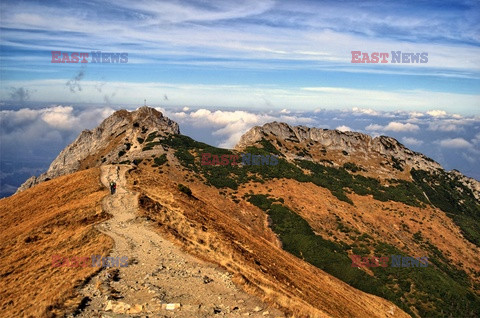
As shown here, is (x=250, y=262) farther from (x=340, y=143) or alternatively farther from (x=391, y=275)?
(x=340, y=143)

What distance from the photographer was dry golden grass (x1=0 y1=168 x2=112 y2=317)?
1886 cm

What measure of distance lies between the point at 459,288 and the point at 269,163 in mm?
50780

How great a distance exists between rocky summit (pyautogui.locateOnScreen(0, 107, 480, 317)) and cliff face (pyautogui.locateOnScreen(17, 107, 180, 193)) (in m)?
0.50

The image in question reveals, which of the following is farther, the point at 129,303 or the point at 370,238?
the point at 370,238

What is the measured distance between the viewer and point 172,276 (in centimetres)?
2203

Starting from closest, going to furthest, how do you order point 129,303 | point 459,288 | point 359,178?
1. point 129,303
2. point 459,288
3. point 359,178

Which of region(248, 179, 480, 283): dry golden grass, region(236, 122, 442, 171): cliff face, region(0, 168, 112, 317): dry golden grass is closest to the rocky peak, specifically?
region(236, 122, 442, 171): cliff face

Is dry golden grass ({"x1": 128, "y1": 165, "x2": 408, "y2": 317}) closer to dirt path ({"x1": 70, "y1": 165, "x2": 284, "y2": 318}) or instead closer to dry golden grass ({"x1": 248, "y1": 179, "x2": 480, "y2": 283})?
dirt path ({"x1": 70, "y1": 165, "x2": 284, "y2": 318})

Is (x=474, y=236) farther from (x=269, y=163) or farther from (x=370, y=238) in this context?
(x=269, y=163)

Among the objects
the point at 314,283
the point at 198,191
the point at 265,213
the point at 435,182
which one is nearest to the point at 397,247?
the point at 265,213

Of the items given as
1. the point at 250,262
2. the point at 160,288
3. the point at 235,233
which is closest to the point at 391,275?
the point at 235,233

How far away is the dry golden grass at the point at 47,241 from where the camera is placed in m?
18.9

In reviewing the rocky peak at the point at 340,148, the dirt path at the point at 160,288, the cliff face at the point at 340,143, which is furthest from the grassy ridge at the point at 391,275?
the cliff face at the point at 340,143

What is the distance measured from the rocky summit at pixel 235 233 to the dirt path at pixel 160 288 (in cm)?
11
